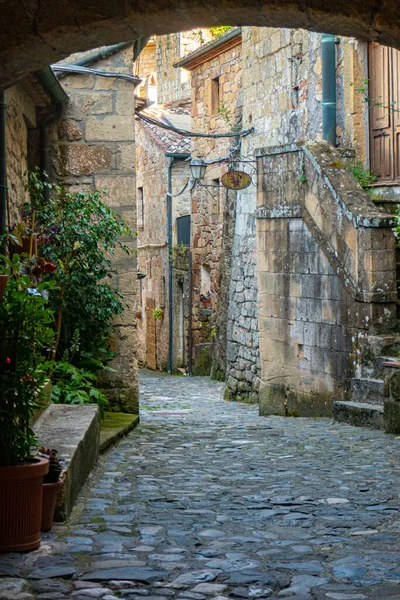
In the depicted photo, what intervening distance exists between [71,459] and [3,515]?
107 centimetres

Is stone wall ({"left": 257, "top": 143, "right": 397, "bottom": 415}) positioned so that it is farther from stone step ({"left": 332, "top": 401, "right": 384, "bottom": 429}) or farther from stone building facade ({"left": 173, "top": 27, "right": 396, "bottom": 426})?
stone step ({"left": 332, "top": 401, "right": 384, "bottom": 429})

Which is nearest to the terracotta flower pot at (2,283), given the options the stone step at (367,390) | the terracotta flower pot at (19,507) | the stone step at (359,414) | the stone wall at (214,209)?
the terracotta flower pot at (19,507)

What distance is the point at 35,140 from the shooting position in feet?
30.9

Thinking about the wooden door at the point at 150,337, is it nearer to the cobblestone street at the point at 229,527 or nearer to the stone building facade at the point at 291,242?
the stone building facade at the point at 291,242

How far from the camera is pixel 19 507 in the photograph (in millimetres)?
4113

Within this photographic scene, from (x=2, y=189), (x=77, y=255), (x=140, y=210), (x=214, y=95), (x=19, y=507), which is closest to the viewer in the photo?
(x=19, y=507)

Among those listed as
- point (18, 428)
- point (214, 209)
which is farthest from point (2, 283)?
point (214, 209)

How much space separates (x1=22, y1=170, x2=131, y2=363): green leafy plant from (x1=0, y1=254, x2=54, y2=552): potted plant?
390 centimetres

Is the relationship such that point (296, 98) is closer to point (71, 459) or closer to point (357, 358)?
point (357, 358)

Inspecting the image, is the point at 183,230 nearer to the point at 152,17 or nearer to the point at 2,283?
the point at 2,283

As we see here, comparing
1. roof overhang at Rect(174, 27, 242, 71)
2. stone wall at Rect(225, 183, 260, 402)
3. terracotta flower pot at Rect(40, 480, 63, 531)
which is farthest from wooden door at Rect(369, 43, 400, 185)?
terracotta flower pot at Rect(40, 480, 63, 531)

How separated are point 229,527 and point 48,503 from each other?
90 centimetres

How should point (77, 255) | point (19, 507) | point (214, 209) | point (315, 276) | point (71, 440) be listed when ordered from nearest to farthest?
point (19, 507) < point (71, 440) < point (77, 255) < point (315, 276) < point (214, 209)

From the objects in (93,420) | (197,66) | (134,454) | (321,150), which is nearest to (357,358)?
(321,150)
